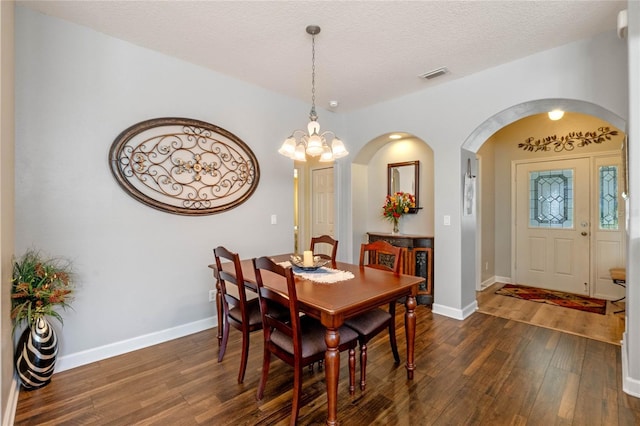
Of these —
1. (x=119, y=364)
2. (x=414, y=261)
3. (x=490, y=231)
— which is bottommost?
(x=119, y=364)

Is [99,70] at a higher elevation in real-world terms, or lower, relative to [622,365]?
higher

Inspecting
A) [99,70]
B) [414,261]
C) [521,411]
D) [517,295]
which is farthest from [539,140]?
[99,70]

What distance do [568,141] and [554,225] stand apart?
123 centimetres

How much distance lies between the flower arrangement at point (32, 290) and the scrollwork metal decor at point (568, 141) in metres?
5.88

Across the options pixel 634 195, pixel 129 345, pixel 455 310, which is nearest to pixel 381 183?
pixel 455 310

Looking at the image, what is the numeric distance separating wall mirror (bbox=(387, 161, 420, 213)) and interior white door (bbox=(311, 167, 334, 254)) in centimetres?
111

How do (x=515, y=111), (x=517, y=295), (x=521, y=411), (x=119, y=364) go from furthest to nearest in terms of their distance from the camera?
(x=517, y=295) → (x=515, y=111) → (x=119, y=364) → (x=521, y=411)

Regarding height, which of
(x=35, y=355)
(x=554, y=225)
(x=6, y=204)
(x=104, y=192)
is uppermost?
(x=104, y=192)

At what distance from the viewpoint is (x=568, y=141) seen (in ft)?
14.2

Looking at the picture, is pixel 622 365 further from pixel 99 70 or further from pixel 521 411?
pixel 99 70

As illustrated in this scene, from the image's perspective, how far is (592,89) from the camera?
2.56 m

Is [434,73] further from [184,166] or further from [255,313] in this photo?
[255,313]

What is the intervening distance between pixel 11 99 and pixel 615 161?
6.24 metres

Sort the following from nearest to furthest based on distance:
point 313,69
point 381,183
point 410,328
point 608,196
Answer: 1. point 410,328
2. point 313,69
3. point 608,196
4. point 381,183
